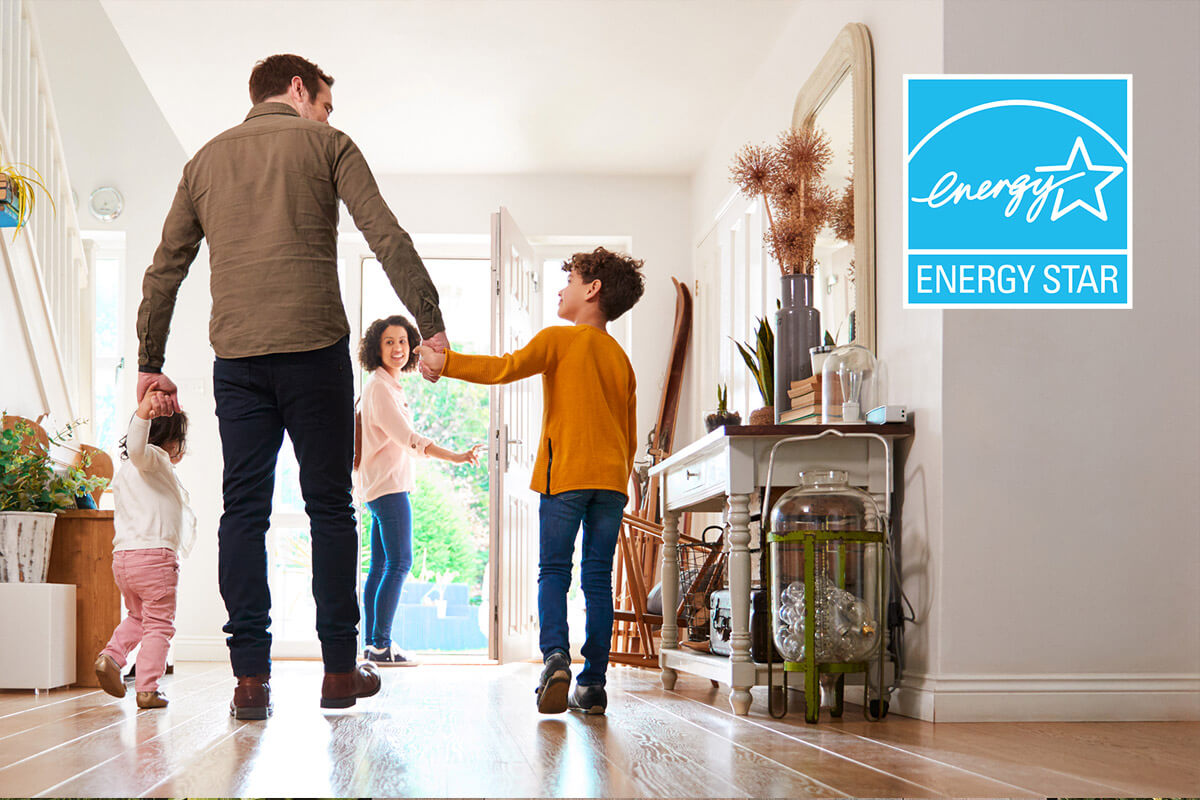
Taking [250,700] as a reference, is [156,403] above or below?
above

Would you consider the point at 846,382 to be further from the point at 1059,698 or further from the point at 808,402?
the point at 1059,698

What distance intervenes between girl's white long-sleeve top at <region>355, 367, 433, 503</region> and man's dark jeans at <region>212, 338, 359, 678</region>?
2115mm

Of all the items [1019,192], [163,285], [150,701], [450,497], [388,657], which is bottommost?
[388,657]

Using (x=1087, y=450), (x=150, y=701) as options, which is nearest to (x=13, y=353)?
(x=150, y=701)

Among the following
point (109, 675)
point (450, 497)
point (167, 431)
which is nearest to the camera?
point (109, 675)

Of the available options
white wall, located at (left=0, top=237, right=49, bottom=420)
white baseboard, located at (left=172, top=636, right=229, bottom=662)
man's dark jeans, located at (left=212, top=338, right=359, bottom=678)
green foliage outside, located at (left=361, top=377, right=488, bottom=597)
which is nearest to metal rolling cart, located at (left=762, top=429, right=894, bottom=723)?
man's dark jeans, located at (left=212, top=338, right=359, bottom=678)

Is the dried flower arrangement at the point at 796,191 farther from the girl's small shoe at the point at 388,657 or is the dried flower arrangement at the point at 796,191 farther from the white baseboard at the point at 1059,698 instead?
the girl's small shoe at the point at 388,657

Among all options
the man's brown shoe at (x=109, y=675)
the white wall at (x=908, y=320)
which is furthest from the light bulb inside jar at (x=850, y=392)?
the man's brown shoe at (x=109, y=675)

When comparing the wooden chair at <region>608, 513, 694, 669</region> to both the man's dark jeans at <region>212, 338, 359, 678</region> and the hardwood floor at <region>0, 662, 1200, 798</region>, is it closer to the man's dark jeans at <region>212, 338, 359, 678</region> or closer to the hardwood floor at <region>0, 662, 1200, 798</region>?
the hardwood floor at <region>0, 662, 1200, 798</region>

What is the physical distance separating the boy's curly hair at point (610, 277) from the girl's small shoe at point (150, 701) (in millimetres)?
1458

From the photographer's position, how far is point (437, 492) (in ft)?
34.4

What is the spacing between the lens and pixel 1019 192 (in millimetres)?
2910

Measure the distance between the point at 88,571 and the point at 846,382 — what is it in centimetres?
244

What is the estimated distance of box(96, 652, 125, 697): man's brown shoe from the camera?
2857 millimetres
